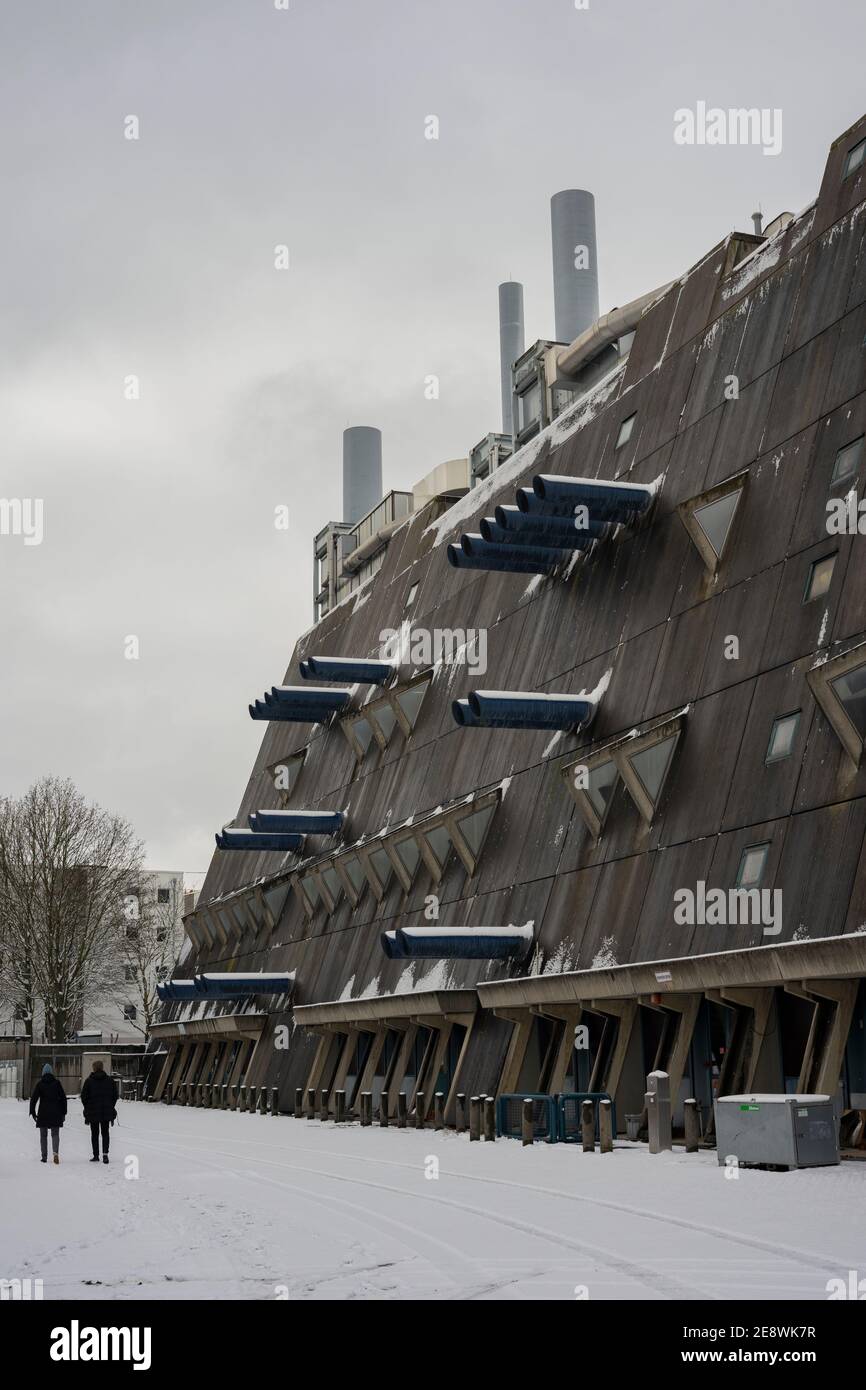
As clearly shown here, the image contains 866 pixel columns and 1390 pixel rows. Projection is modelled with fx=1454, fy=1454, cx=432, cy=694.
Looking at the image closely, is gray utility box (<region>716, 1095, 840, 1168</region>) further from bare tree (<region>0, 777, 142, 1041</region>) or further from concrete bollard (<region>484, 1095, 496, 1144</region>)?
bare tree (<region>0, 777, 142, 1041</region>)

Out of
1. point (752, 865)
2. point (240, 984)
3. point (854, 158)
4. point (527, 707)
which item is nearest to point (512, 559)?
point (527, 707)

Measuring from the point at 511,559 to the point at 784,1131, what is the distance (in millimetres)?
18037

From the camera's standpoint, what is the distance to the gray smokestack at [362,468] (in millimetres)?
116188

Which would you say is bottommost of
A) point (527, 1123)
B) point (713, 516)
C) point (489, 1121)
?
point (489, 1121)

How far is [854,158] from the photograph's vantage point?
25812 millimetres

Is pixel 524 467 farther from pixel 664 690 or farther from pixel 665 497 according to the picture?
pixel 664 690

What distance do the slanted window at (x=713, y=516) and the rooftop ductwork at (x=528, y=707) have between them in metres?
4.35

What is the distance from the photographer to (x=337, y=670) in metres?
45.0

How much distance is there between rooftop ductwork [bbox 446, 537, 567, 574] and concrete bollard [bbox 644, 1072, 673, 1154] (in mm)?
13951

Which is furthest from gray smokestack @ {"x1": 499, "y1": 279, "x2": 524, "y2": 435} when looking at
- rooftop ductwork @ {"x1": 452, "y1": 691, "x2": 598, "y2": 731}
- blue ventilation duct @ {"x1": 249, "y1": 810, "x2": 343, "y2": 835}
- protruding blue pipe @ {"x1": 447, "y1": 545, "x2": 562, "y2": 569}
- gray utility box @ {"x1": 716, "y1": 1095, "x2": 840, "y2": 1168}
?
gray utility box @ {"x1": 716, "y1": 1095, "x2": 840, "y2": 1168}

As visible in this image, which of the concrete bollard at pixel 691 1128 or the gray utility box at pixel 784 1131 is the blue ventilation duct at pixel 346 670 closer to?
the concrete bollard at pixel 691 1128

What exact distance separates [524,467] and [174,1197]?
2589cm

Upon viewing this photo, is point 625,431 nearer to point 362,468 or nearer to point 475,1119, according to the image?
point 475,1119
